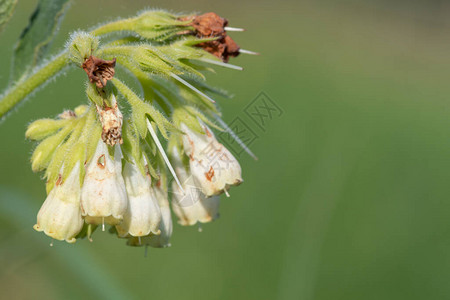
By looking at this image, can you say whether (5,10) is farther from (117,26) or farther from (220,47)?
(220,47)

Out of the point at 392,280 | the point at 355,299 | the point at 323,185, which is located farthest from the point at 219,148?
the point at 392,280

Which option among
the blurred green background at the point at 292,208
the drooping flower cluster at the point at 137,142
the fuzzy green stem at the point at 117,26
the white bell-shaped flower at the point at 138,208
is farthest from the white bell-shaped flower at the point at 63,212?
the blurred green background at the point at 292,208

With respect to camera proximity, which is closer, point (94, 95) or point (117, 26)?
point (94, 95)

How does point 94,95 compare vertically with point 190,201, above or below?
above

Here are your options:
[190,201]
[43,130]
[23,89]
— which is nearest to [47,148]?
[43,130]

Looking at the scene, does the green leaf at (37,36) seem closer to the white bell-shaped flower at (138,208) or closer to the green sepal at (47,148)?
the green sepal at (47,148)

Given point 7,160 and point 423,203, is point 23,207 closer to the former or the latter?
point 7,160
